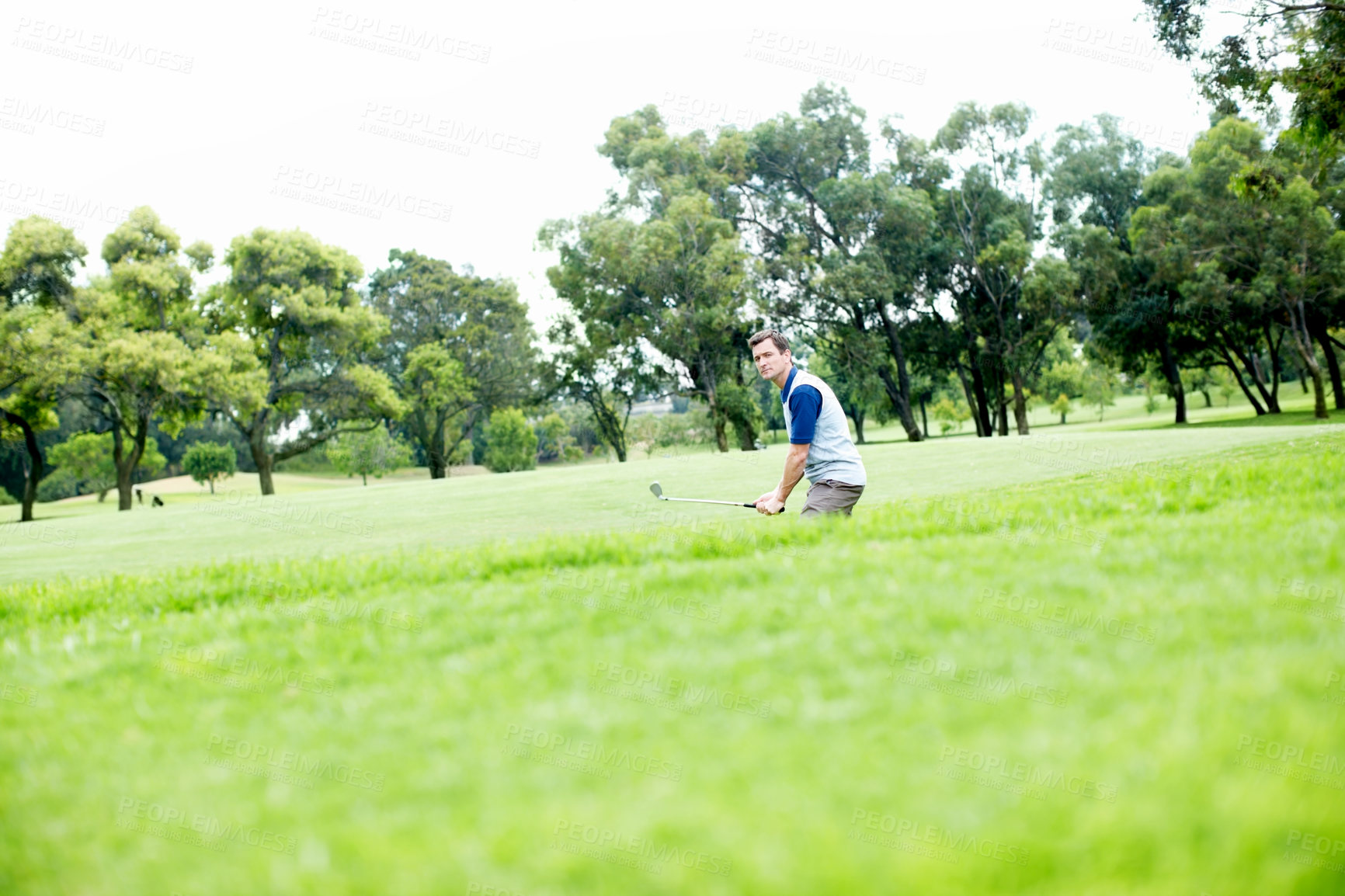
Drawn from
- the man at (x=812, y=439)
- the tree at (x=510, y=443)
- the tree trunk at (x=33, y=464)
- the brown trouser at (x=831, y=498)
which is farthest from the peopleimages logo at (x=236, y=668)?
the tree at (x=510, y=443)

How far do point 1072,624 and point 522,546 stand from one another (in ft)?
17.1

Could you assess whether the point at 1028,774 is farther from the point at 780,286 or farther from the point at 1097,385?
the point at 1097,385

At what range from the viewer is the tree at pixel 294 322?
2010 inches

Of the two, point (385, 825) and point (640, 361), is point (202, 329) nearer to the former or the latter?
point (640, 361)

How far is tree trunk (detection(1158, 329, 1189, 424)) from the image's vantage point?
54.4m

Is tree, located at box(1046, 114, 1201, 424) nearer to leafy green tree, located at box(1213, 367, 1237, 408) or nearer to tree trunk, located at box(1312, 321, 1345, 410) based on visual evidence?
tree trunk, located at box(1312, 321, 1345, 410)

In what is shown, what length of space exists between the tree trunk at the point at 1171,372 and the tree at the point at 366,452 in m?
62.9

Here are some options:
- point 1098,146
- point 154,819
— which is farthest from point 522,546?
point 1098,146

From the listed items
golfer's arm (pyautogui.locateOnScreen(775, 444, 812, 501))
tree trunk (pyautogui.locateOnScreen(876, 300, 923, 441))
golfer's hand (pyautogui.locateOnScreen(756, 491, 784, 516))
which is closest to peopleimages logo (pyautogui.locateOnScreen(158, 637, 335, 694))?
golfer's hand (pyautogui.locateOnScreen(756, 491, 784, 516))

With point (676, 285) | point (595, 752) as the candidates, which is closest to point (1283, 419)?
point (676, 285)

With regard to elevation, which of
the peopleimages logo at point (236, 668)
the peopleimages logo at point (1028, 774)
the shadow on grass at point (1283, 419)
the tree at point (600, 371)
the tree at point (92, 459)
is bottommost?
the shadow on grass at point (1283, 419)

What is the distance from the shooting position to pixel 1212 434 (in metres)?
29.5

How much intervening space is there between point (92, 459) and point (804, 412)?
80.6m

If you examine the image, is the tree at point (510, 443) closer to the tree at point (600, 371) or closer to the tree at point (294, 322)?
the tree at point (600, 371)
